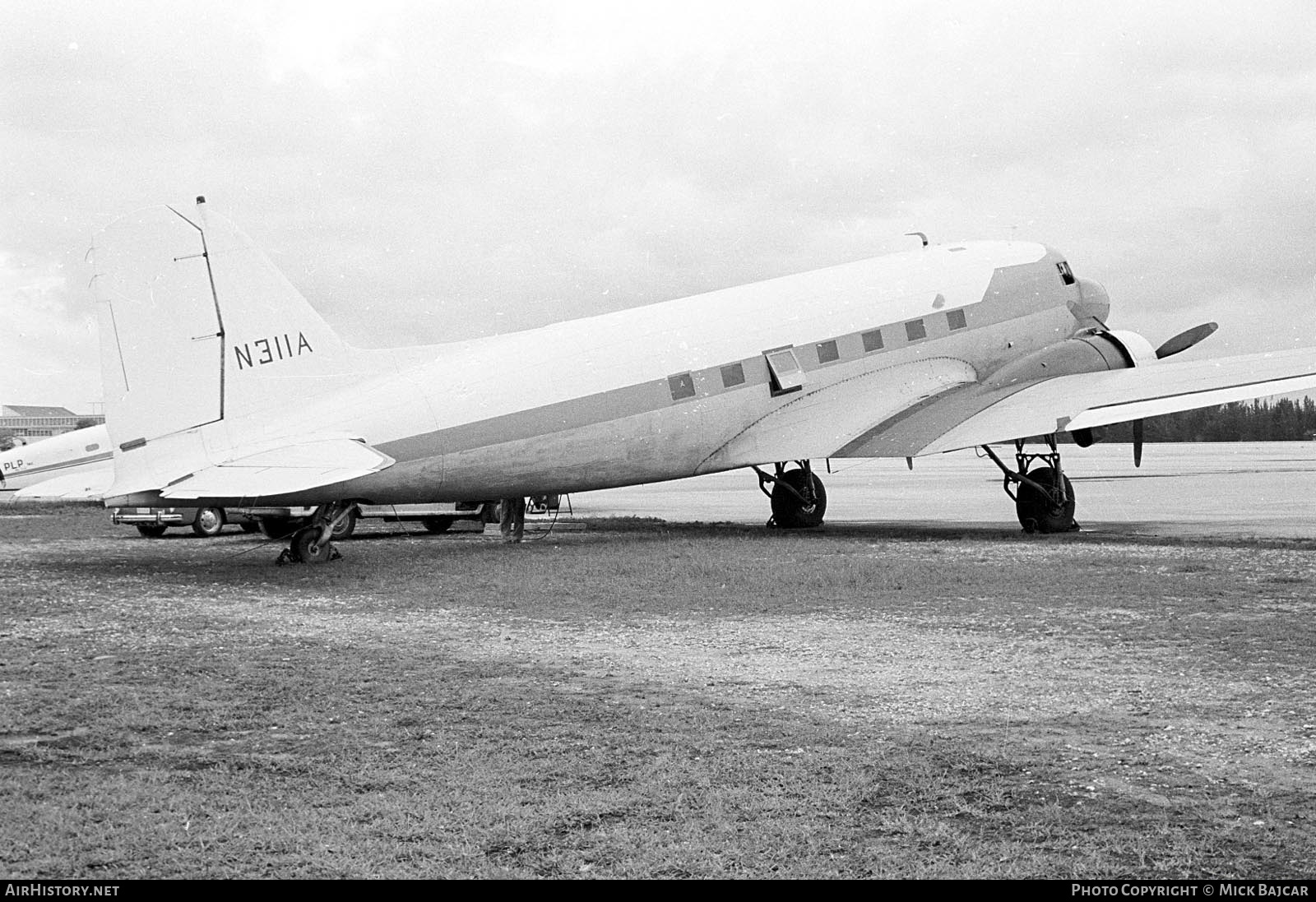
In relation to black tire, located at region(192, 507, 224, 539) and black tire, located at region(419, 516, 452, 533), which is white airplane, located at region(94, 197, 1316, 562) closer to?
black tire, located at region(419, 516, 452, 533)

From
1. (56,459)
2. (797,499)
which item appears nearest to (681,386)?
(797,499)

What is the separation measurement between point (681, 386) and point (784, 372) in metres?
2.21

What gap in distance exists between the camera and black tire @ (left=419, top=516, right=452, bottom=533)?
2552 cm

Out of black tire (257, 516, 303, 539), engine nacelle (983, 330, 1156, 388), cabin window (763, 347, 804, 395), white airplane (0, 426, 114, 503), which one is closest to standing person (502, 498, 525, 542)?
black tire (257, 516, 303, 539)

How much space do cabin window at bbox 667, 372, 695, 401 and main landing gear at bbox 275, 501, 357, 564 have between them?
524 cm

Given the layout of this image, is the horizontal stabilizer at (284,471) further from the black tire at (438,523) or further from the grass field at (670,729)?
the black tire at (438,523)

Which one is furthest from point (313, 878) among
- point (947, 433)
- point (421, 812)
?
point (947, 433)

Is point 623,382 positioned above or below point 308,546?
above

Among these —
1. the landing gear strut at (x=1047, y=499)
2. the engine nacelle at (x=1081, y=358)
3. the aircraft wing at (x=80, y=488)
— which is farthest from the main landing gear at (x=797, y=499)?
the aircraft wing at (x=80, y=488)

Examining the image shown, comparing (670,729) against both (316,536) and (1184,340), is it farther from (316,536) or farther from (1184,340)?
(1184,340)

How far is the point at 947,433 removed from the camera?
21578 millimetres

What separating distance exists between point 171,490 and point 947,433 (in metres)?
12.5

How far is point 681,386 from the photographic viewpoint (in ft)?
65.9

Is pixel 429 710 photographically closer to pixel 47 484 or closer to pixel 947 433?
pixel 47 484
